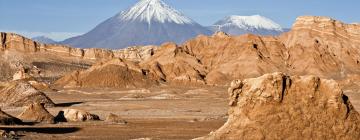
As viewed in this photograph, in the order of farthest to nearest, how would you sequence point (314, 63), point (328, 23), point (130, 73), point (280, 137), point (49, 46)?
point (49, 46) → point (328, 23) → point (314, 63) → point (130, 73) → point (280, 137)

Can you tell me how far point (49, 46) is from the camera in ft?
545

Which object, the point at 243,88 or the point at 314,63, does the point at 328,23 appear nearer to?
the point at 314,63

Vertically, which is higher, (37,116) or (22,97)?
(22,97)

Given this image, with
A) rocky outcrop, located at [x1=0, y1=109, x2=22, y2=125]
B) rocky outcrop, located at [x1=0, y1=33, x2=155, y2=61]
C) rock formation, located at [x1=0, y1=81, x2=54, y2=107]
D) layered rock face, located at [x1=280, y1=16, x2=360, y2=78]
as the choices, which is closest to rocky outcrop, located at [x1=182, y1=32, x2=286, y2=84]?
Result: layered rock face, located at [x1=280, y1=16, x2=360, y2=78]

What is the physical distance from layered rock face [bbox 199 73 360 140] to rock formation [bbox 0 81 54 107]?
3565 cm

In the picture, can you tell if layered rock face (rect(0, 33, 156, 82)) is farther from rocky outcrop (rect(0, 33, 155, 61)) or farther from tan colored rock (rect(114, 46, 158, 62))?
tan colored rock (rect(114, 46, 158, 62))

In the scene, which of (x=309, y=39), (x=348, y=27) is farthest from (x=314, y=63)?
(x=348, y=27)

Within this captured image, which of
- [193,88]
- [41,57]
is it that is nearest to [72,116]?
[193,88]

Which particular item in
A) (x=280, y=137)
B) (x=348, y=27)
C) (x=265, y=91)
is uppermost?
(x=348, y=27)

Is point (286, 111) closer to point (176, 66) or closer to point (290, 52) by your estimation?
point (176, 66)

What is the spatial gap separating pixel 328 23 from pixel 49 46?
61686 millimetres

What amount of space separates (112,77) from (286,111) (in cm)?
9810

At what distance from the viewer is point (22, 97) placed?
56.3 meters

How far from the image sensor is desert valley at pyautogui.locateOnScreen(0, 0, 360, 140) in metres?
21.2
